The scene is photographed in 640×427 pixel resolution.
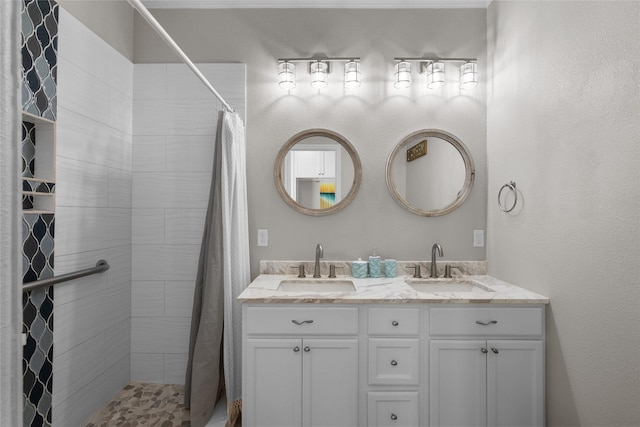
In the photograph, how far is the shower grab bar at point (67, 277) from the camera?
1.54 m

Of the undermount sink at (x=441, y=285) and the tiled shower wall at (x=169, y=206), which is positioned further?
the tiled shower wall at (x=169, y=206)

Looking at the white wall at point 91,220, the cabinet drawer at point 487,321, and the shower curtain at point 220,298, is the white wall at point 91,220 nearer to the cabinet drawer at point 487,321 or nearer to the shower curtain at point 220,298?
the shower curtain at point 220,298

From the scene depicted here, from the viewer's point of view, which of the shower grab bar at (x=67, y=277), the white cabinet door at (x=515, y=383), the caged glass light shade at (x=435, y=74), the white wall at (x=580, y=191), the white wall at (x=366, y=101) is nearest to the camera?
the white wall at (x=580, y=191)

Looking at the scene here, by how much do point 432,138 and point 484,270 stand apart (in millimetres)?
965

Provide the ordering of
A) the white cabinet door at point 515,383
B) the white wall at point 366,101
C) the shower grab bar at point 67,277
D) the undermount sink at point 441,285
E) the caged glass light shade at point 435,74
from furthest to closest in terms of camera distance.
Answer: the white wall at point 366,101 < the caged glass light shade at point 435,74 < the undermount sink at point 441,285 < the white cabinet door at point 515,383 < the shower grab bar at point 67,277

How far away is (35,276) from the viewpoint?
1.64 metres

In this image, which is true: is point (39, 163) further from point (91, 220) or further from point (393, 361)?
point (393, 361)

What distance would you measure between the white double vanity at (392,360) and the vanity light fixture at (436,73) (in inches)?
54.8

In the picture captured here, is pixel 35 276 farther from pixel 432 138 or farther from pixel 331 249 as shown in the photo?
pixel 432 138

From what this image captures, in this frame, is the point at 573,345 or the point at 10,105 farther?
the point at 573,345

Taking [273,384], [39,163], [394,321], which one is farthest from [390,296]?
[39,163]

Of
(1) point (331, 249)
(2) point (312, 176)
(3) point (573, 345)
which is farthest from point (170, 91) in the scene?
(3) point (573, 345)

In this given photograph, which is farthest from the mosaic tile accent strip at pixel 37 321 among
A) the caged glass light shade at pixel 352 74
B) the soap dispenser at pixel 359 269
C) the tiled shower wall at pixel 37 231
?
the caged glass light shade at pixel 352 74

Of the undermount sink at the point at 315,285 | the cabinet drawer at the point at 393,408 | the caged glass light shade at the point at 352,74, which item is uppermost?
the caged glass light shade at the point at 352,74
